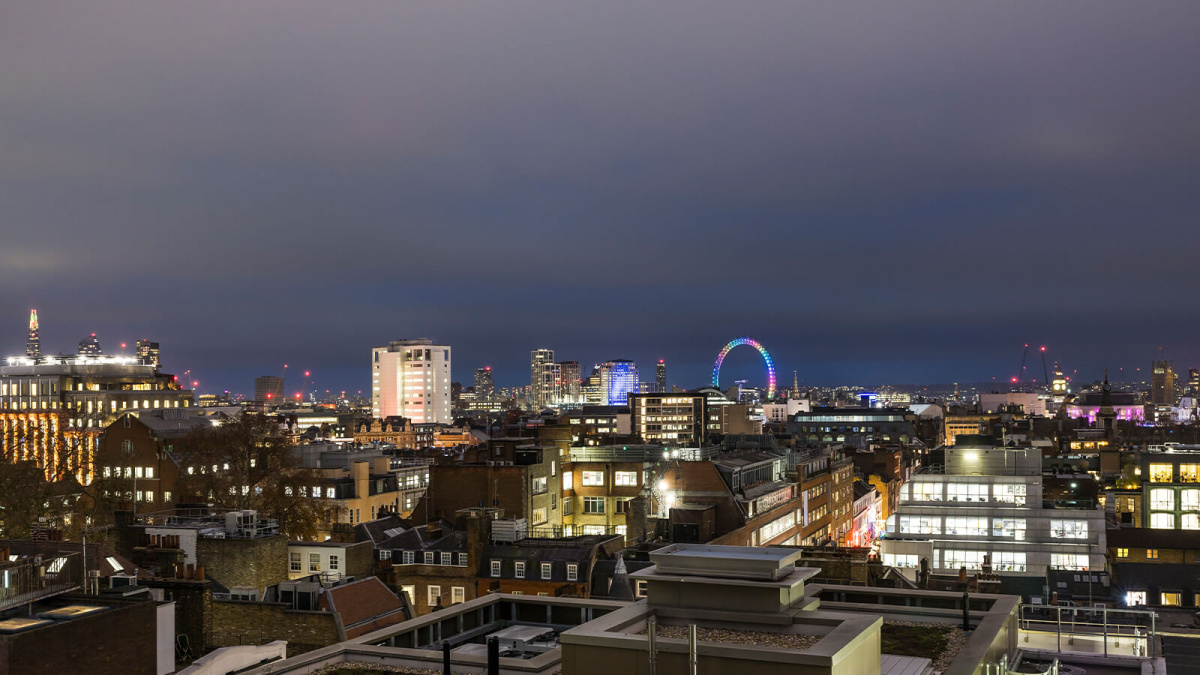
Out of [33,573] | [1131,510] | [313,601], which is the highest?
[33,573]

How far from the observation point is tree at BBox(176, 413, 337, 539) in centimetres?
7150

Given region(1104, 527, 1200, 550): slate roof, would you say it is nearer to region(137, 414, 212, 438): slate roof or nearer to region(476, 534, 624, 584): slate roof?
region(476, 534, 624, 584): slate roof

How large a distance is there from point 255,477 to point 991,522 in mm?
56569

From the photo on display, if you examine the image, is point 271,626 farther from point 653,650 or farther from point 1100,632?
point 1100,632

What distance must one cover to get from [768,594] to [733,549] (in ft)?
8.25

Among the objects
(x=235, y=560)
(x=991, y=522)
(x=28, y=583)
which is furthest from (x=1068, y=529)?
(x=28, y=583)

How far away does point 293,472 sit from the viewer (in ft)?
274

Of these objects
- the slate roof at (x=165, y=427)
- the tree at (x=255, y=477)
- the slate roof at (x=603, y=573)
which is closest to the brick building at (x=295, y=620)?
the slate roof at (x=603, y=573)

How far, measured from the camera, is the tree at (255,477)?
2815 inches

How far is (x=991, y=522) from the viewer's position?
79.7 meters

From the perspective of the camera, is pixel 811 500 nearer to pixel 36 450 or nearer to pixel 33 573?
pixel 33 573

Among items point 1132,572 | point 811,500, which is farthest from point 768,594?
point 811,500

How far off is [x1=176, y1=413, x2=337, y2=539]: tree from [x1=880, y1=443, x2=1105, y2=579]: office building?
41724 millimetres

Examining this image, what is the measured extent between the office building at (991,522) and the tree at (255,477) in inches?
1643
